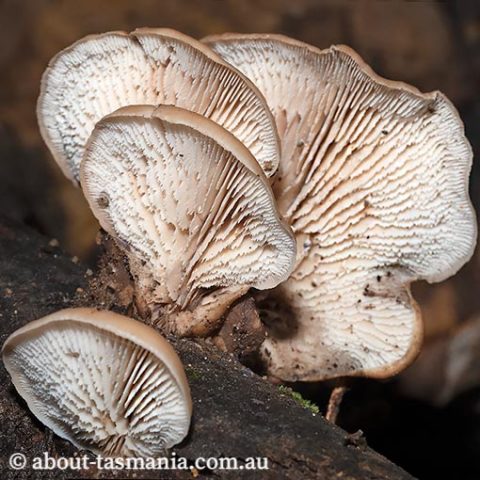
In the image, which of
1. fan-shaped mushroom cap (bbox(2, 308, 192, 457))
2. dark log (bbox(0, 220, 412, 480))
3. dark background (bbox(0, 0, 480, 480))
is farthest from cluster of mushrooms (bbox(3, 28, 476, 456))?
dark background (bbox(0, 0, 480, 480))

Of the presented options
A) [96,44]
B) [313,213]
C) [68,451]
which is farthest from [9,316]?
[313,213]

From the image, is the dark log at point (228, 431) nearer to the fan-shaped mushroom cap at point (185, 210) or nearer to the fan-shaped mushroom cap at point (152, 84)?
the fan-shaped mushroom cap at point (185, 210)

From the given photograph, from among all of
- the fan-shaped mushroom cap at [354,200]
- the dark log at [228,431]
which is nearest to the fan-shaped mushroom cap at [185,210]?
the dark log at [228,431]

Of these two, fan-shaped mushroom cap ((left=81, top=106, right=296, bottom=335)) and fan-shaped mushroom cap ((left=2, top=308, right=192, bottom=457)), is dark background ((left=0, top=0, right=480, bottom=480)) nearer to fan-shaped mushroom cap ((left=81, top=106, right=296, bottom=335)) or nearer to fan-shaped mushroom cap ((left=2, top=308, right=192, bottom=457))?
fan-shaped mushroom cap ((left=81, top=106, right=296, bottom=335))

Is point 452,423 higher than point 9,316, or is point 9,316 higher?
point 9,316

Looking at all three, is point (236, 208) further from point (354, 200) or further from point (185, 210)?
point (354, 200)

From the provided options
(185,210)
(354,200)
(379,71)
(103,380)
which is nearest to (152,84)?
(185,210)

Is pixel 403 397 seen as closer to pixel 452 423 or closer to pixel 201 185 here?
pixel 452 423
